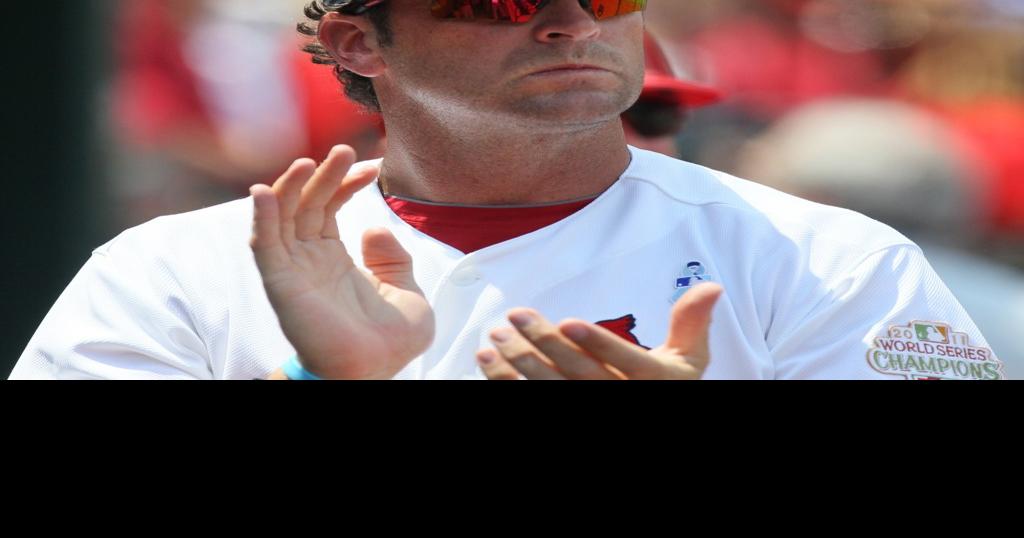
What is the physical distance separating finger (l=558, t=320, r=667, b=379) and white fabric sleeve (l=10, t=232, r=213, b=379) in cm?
75

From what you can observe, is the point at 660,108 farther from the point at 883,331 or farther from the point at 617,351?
the point at 617,351

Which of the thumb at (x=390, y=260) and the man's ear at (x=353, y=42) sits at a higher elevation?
the man's ear at (x=353, y=42)

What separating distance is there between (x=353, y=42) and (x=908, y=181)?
1.80 metres

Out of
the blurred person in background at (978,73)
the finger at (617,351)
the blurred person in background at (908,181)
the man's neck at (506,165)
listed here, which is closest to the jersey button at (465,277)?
the man's neck at (506,165)

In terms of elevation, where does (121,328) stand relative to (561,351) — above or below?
below

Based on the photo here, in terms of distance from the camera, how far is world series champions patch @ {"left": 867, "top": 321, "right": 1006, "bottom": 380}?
1707 millimetres

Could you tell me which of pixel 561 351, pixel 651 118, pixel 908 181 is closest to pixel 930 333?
pixel 561 351

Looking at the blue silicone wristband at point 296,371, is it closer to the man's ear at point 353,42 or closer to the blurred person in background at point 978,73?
the man's ear at point 353,42

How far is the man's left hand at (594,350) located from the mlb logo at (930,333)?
52cm

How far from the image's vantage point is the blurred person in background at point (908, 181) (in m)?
3.40

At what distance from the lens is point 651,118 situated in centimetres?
303

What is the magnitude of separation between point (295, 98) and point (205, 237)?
83.3 inches
